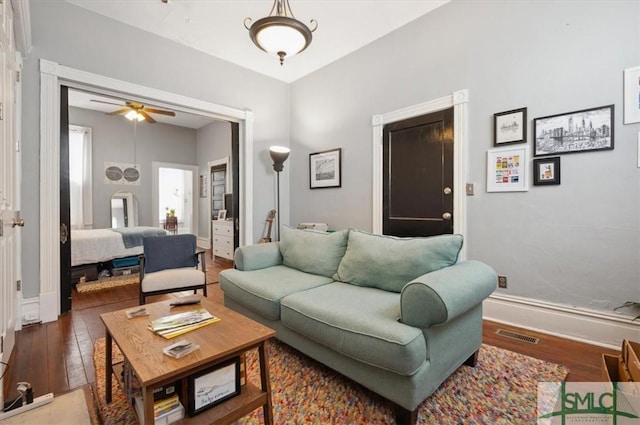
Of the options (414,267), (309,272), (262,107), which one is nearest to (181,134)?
(262,107)

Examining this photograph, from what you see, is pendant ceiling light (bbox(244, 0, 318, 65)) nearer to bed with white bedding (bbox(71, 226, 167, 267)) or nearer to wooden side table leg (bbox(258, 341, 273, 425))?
wooden side table leg (bbox(258, 341, 273, 425))

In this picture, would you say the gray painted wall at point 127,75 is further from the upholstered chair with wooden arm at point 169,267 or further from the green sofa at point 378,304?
the green sofa at point 378,304

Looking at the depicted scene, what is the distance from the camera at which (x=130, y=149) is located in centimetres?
614

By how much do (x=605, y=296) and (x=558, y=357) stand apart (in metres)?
0.60

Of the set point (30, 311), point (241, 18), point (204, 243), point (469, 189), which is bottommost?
point (30, 311)

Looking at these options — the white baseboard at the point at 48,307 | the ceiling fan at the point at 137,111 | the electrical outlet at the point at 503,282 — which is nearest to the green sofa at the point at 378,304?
the electrical outlet at the point at 503,282

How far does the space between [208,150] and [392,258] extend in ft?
19.4

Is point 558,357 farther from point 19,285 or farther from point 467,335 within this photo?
point 19,285

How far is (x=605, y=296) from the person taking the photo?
2.10 m

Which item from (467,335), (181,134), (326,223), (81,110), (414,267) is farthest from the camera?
(181,134)

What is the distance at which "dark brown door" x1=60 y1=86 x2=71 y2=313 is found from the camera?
281 centimetres

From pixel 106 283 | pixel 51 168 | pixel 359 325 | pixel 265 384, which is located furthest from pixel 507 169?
pixel 106 283

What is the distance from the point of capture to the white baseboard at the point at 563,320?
80.4 inches

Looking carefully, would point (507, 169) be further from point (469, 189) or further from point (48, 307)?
point (48, 307)
